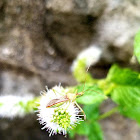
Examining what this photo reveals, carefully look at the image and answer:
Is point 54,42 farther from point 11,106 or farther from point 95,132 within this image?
point 95,132

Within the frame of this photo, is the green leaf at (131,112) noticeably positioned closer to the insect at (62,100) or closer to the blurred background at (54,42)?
the blurred background at (54,42)

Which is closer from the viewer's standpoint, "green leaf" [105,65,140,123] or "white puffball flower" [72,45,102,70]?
"green leaf" [105,65,140,123]

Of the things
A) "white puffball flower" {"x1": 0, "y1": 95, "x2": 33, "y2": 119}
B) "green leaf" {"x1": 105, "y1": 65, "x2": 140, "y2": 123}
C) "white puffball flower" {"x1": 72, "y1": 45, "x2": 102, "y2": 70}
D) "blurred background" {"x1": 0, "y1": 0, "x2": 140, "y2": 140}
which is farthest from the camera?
"white puffball flower" {"x1": 72, "y1": 45, "x2": 102, "y2": 70}

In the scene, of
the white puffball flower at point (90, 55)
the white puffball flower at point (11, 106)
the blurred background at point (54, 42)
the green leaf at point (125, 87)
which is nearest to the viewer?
the green leaf at point (125, 87)

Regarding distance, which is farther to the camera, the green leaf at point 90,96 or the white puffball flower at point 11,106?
the white puffball flower at point 11,106

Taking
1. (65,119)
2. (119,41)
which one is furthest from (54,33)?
(65,119)

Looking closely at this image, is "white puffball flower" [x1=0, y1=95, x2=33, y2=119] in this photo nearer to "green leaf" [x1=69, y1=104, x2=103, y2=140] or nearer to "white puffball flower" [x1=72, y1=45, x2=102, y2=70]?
"green leaf" [x1=69, y1=104, x2=103, y2=140]

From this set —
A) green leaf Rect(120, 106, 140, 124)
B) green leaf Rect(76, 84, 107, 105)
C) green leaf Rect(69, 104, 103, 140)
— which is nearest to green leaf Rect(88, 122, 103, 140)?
green leaf Rect(69, 104, 103, 140)

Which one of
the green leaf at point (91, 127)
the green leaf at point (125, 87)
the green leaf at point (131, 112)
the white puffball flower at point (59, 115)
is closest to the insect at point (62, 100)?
the white puffball flower at point (59, 115)

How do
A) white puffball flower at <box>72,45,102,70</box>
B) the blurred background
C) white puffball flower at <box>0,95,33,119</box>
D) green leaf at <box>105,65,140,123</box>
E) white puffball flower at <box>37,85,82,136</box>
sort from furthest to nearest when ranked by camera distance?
white puffball flower at <box>72,45,102,70</box>, the blurred background, white puffball flower at <box>0,95,33,119</box>, green leaf at <box>105,65,140,123</box>, white puffball flower at <box>37,85,82,136</box>
